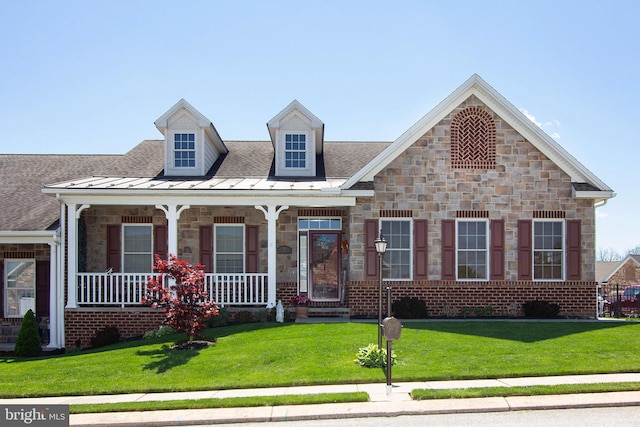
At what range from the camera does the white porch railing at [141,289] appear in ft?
51.0

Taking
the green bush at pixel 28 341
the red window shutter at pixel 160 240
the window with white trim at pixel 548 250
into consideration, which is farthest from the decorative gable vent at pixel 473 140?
the green bush at pixel 28 341

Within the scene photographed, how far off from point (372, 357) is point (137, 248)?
9725mm

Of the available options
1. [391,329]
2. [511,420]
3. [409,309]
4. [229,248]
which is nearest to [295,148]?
[229,248]

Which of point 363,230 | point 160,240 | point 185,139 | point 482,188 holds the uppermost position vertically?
point 185,139

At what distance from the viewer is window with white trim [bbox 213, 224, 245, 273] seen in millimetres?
17344

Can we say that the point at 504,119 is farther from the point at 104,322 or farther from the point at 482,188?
the point at 104,322

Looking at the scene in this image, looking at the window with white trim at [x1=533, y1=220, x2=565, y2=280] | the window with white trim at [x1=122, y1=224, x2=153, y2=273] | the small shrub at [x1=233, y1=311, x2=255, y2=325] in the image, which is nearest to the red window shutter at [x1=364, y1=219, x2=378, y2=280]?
the small shrub at [x1=233, y1=311, x2=255, y2=325]

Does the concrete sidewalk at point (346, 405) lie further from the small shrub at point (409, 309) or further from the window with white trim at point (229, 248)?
the window with white trim at point (229, 248)

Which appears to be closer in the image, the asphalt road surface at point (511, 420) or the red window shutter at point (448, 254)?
the asphalt road surface at point (511, 420)

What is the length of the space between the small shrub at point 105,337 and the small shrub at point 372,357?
788cm

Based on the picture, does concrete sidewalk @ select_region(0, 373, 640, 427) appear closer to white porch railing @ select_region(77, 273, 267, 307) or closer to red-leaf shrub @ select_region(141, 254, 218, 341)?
red-leaf shrub @ select_region(141, 254, 218, 341)

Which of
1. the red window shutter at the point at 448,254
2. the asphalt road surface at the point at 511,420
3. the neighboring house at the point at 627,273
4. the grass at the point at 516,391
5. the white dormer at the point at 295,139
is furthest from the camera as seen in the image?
the neighboring house at the point at 627,273

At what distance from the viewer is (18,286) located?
16766 mm

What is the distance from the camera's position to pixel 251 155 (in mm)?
20297
